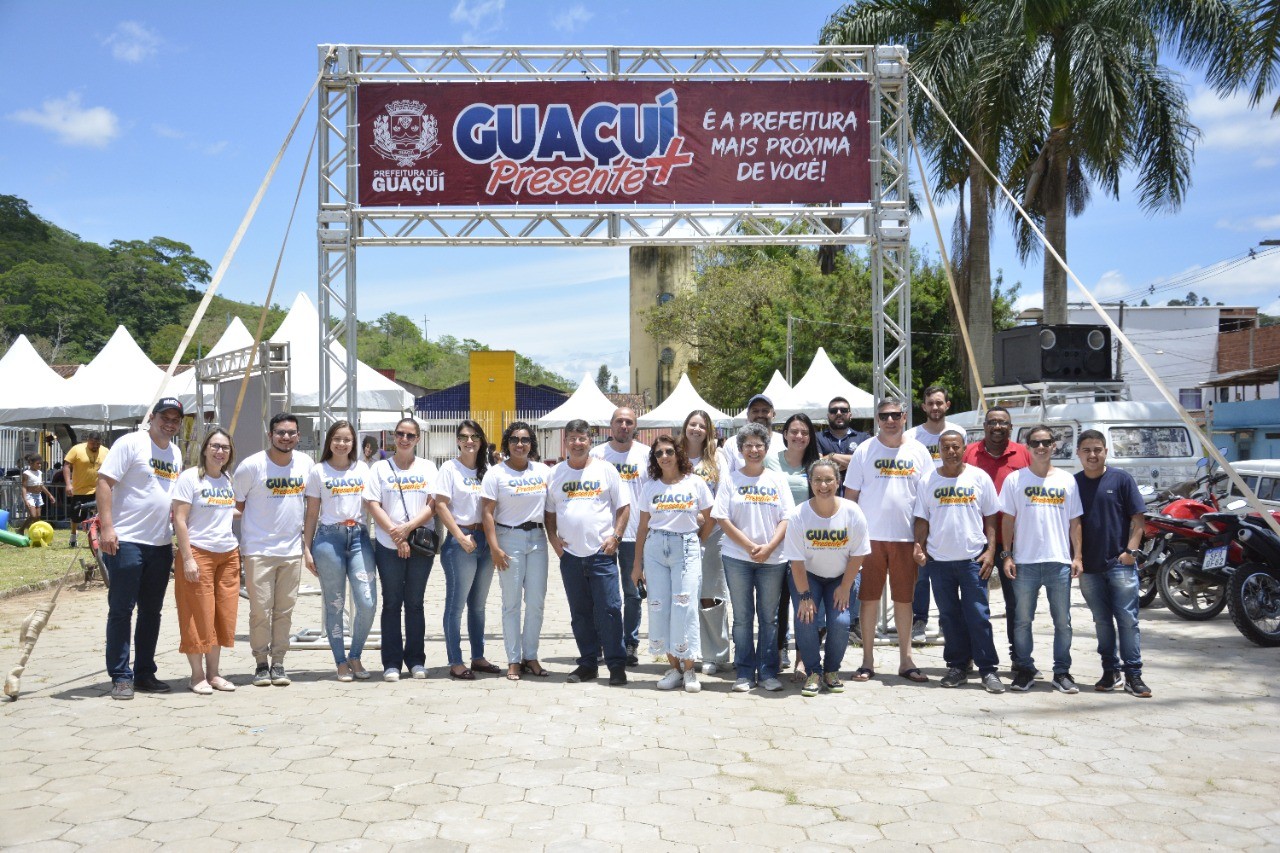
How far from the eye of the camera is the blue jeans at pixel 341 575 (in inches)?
296

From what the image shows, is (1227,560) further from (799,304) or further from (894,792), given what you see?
(799,304)

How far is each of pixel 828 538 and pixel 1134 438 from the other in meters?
10.6

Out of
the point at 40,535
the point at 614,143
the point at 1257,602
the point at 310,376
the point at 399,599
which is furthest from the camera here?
the point at 310,376

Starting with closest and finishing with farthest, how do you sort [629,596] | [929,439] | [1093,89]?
[629,596] → [929,439] → [1093,89]

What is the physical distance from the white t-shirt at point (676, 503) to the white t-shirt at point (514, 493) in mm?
771

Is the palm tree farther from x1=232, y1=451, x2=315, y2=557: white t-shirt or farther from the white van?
x1=232, y1=451, x2=315, y2=557: white t-shirt

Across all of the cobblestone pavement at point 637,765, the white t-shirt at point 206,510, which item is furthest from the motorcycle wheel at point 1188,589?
the white t-shirt at point 206,510

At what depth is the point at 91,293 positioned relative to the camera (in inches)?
2645

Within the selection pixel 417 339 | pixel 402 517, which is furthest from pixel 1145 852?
pixel 417 339

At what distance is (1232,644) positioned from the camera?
906 cm

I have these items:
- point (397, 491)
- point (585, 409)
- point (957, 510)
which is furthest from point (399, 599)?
point (585, 409)

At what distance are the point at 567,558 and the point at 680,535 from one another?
33.2 inches

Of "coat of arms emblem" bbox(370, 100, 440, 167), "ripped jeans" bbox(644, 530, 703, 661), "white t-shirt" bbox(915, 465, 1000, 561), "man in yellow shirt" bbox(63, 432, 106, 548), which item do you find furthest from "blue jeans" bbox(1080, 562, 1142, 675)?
"man in yellow shirt" bbox(63, 432, 106, 548)

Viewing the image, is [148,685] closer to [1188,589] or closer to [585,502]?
[585,502]
